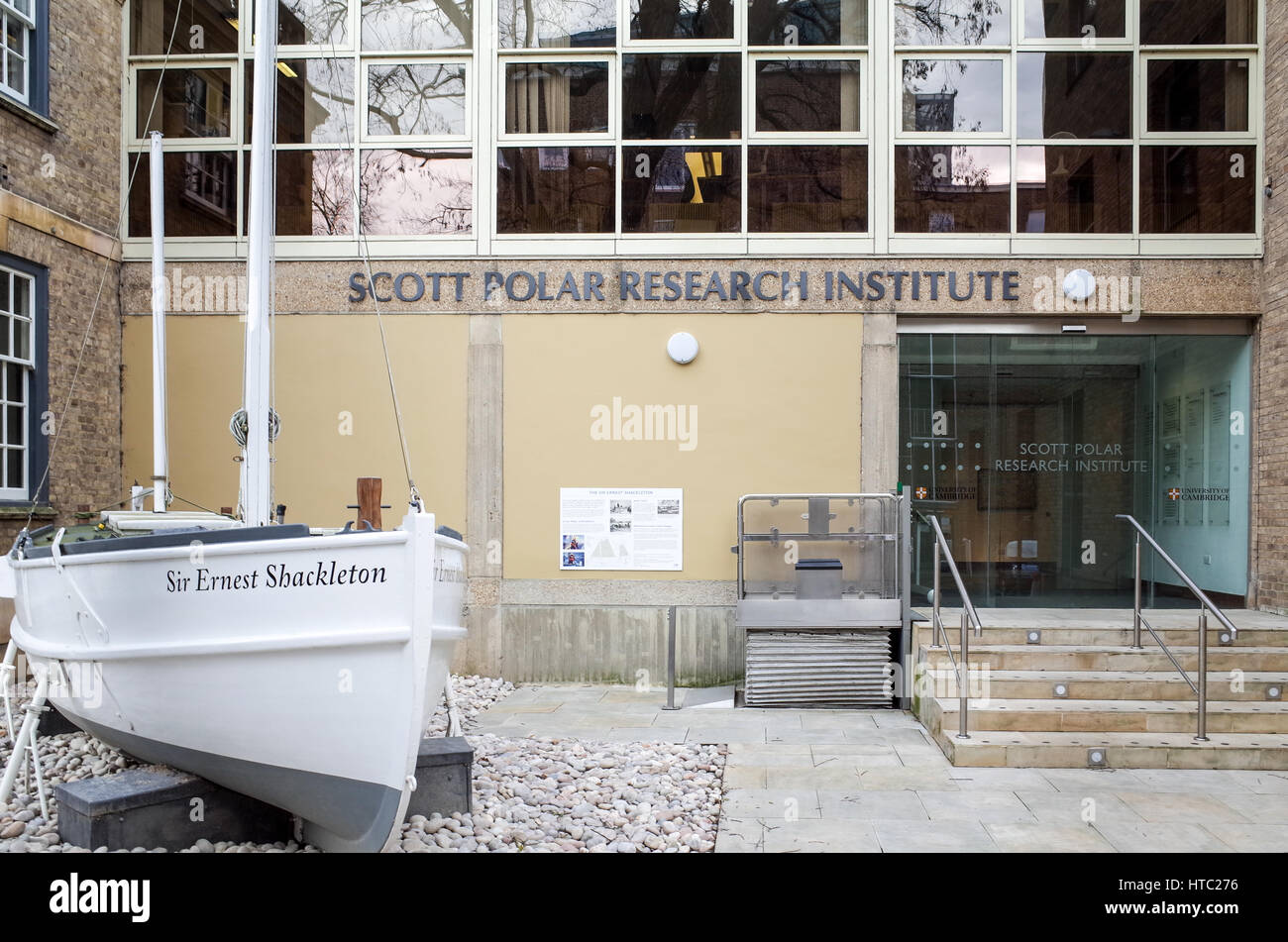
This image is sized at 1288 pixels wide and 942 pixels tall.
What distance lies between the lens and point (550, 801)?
18.9ft

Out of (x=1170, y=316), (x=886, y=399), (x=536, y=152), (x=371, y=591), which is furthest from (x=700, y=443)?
(x=371, y=591)

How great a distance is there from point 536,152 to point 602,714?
17.7ft

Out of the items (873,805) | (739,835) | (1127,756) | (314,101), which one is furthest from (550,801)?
(314,101)

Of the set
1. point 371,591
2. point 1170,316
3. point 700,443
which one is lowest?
point 371,591

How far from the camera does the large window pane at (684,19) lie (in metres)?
9.54

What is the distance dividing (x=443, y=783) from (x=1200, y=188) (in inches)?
339

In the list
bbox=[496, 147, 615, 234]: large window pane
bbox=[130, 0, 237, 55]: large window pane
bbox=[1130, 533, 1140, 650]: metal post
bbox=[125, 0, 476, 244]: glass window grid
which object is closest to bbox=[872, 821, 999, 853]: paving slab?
bbox=[1130, 533, 1140, 650]: metal post

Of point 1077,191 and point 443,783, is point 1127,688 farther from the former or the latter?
point 443,783

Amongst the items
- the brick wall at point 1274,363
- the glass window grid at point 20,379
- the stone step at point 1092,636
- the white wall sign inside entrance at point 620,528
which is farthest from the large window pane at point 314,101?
the brick wall at point 1274,363

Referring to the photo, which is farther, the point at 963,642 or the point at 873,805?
the point at 963,642

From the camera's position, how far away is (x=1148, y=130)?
9.28 metres

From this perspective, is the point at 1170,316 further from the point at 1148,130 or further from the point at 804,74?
the point at 804,74

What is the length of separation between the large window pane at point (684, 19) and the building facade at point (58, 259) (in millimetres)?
5302

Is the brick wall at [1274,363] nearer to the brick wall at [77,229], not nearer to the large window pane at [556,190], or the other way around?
the large window pane at [556,190]
